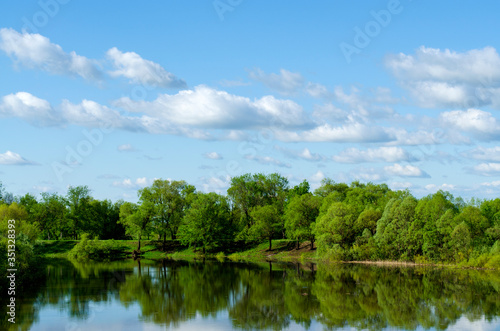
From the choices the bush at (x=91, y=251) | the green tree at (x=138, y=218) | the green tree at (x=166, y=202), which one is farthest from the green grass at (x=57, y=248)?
the green tree at (x=166, y=202)

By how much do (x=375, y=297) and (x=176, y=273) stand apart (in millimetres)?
29551

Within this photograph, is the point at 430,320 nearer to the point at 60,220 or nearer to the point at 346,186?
the point at 346,186

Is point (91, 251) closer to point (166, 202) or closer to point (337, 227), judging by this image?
point (166, 202)

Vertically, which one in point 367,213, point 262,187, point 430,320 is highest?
point 262,187

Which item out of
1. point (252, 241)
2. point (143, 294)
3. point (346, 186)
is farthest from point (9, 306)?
point (346, 186)

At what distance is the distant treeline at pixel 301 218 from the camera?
68875mm

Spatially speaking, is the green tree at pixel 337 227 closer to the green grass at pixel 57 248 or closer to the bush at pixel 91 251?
the bush at pixel 91 251

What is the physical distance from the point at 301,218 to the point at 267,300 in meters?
→ 48.4

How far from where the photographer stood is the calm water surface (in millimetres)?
33656

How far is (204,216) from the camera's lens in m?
97.2

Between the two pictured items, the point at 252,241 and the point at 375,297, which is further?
the point at 252,241

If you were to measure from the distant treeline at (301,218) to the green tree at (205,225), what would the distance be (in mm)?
192

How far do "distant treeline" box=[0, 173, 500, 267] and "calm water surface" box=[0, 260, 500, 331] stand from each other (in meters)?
6.48

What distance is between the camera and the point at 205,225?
316 feet
